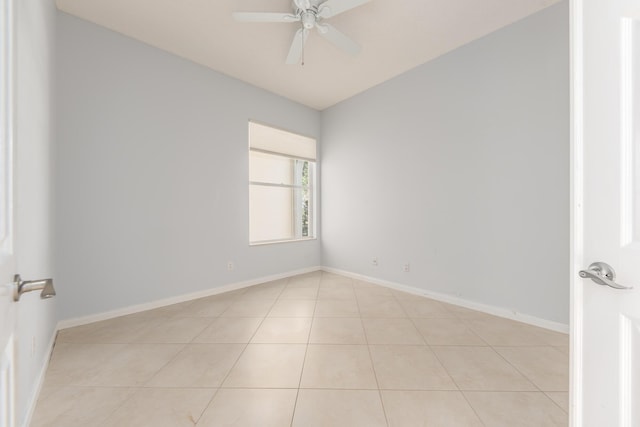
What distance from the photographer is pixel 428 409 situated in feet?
4.56

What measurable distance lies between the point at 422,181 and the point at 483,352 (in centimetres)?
205

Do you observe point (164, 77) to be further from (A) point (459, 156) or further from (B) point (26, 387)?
(A) point (459, 156)

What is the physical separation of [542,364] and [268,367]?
6.56 ft

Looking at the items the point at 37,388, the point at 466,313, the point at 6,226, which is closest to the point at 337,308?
the point at 466,313

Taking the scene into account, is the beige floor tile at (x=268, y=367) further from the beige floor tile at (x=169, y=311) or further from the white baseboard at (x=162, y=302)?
the white baseboard at (x=162, y=302)

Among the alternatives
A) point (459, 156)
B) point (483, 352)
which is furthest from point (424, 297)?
point (459, 156)

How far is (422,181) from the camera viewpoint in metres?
3.29

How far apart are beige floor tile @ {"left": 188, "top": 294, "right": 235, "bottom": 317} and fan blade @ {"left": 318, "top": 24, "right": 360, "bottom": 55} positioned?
121 inches

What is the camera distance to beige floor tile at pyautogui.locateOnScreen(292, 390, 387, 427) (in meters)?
1.30

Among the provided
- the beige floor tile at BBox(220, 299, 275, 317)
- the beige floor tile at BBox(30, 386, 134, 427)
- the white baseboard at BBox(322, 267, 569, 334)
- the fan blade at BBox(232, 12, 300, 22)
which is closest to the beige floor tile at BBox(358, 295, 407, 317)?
the white baseboard at BBox(322, 267, 569, 334)

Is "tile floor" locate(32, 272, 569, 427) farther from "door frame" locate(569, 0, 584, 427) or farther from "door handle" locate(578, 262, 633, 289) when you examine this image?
"door handle" locate(578, 262, 633, 289)

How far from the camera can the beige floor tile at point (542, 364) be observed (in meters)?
1.59

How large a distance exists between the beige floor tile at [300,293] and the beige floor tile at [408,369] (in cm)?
138

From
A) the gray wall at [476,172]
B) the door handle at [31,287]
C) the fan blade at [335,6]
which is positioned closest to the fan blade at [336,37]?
the fan blade at [335,6]
